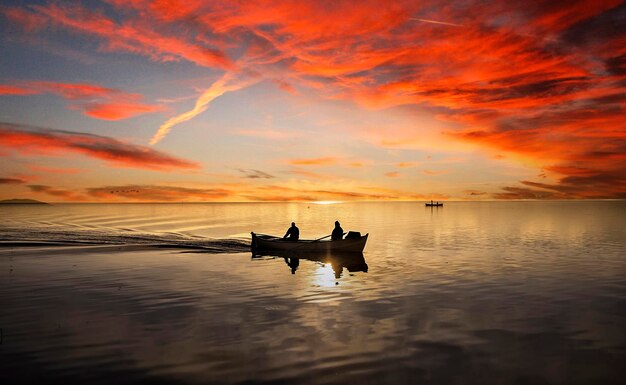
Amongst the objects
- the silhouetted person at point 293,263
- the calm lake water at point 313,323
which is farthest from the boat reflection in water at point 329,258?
the calm lake water at point 313,323

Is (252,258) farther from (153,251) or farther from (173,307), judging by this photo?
(173,307)

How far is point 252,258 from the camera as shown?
45.0 meters

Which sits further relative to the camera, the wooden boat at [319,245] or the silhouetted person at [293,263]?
the wooden boat at [319,245]

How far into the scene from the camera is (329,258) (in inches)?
1789

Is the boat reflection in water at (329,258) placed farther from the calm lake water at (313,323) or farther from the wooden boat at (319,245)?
the calm lake water at (313,323)

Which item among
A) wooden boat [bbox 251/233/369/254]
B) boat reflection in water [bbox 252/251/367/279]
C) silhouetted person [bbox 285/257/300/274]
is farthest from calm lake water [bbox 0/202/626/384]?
wooden boat [bbox 251/233/369/254]

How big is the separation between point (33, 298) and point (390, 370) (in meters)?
21.6

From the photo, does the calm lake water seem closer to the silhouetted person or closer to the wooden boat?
the silhouetted person

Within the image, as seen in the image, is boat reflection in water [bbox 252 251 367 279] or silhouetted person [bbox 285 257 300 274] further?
boat reflection in water [bbox 252 251 367 279]

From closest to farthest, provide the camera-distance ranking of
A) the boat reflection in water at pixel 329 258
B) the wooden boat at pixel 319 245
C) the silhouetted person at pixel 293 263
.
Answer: the silhouetted person at pixel 293 263
the boat reflection in water at pixel 329 258
the wooden boat at pixel 319 245

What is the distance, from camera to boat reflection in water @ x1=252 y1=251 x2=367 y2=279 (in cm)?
3880

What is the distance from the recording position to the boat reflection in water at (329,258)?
127ft

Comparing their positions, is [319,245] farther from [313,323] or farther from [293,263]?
[313,323]

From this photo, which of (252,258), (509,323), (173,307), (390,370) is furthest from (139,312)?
(252,258)
